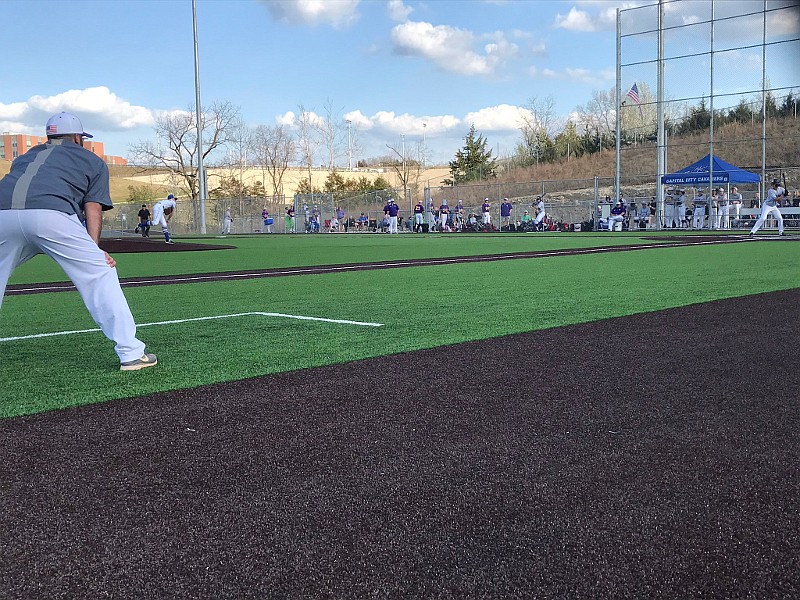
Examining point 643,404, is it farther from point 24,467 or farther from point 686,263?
point 686,263

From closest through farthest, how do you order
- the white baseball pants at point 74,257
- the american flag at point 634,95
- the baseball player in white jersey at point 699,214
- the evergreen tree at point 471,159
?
1. the white baseball pants at point 74,257
2. the baseball player in white jersey at point 699,214
3. the american flag at point 634,95
4. the evergreen tree at point 471,159

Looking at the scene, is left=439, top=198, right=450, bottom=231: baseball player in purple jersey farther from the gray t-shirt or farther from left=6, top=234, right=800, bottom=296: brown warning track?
the gray t-shirt

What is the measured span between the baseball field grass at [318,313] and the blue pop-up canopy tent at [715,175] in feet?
77.7

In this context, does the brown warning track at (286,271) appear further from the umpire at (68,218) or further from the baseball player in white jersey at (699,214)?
the baseball player in white jersey at (699,214)

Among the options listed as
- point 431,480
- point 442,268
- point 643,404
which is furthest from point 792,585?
point 442,268

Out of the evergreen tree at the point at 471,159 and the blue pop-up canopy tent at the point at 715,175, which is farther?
the evergreen tree at the point at 471,159

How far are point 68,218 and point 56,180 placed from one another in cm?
27

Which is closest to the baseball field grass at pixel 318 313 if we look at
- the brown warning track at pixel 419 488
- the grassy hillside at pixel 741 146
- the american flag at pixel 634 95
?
the brown warning track at pixel 419 488

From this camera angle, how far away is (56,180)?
5672 mm

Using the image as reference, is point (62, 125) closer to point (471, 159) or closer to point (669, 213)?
point (669, 213)

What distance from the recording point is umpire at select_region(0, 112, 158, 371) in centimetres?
560

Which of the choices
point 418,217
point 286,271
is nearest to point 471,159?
point 418,217

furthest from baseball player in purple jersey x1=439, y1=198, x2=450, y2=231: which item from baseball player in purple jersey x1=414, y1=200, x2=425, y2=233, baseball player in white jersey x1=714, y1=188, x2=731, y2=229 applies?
baseball player in white jersey x1=714, y1=188, x2=731, y2=229

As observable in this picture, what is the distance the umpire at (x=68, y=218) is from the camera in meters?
5.60
